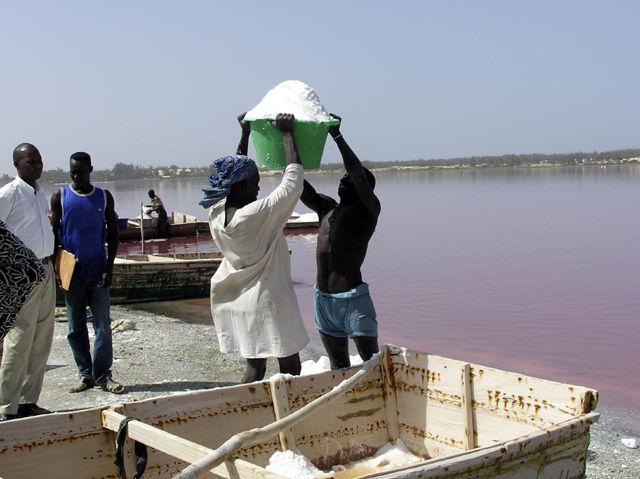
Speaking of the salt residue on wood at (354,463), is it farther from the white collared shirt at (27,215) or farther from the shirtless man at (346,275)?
the white collared shirt at (27,215)

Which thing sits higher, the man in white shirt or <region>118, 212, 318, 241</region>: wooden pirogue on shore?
the man in white shirt

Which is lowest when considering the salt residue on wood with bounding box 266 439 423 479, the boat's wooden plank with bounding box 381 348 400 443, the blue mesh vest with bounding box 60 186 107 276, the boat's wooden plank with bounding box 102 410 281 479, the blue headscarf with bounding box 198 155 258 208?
the salt residue on wood with bounding box 266 439 423 479

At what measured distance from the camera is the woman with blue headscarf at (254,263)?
4129 millimetres

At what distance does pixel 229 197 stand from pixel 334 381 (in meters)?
1.17

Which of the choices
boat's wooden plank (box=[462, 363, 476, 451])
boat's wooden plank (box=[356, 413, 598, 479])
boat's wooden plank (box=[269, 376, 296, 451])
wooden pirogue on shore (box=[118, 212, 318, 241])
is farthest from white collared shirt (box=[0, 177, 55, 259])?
wooden pirogue on shore (box=[118, 212, 318, 241])

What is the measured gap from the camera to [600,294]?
13641 mm

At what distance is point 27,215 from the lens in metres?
5.18

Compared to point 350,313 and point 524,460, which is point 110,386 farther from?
point 524,460

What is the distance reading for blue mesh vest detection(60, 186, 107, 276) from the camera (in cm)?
569

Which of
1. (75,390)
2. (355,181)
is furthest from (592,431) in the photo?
(75,390)

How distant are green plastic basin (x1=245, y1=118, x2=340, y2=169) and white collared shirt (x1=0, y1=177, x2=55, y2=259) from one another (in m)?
1.68

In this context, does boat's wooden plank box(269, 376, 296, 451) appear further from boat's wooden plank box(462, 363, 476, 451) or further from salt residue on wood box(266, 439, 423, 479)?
boat's wooden plank box(462, 363, 476, 451)

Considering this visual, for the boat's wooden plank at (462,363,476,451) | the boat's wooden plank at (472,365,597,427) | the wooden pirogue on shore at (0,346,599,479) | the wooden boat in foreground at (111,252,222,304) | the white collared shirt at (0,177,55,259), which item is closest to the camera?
the wooden pirogue on shore at (0,346,599,479)

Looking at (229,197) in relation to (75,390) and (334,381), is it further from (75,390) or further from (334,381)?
(75,390)
